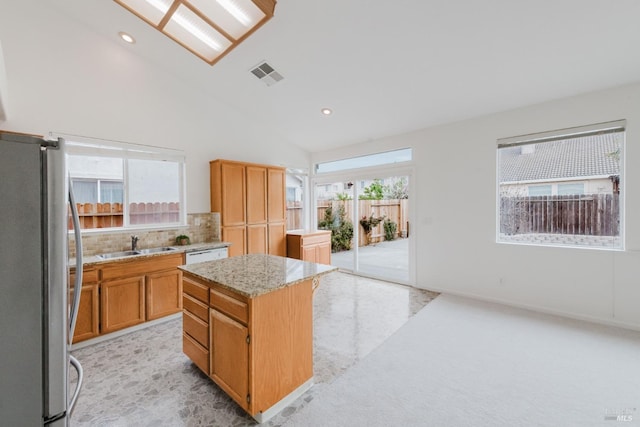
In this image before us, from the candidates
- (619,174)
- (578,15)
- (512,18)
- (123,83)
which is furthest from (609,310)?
(123,83)

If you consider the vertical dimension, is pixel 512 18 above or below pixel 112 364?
above

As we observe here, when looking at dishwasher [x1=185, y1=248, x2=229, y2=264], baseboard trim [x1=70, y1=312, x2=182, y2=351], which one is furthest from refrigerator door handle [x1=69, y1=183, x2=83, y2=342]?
dishwasher [x1=185, y1=248, x2=229, y2=264]

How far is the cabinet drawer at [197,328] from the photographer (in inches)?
83.5

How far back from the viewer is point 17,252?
3.19 feet

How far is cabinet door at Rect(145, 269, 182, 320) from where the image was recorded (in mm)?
3197

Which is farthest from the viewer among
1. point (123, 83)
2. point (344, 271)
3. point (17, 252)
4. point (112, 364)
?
point (344, 271)

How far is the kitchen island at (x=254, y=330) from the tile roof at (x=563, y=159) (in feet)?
10.8

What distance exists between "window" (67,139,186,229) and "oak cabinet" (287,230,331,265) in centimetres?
191

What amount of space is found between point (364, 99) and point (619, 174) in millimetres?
3128

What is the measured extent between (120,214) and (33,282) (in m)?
3.02

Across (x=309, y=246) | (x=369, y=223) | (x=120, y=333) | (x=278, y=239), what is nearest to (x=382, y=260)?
(x=369, y=223)

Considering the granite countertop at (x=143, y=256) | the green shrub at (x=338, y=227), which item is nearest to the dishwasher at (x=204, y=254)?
the granite countertop at (x=143, y=256)

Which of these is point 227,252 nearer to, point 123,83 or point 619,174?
point 123,83

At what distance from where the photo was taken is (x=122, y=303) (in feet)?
9.84
